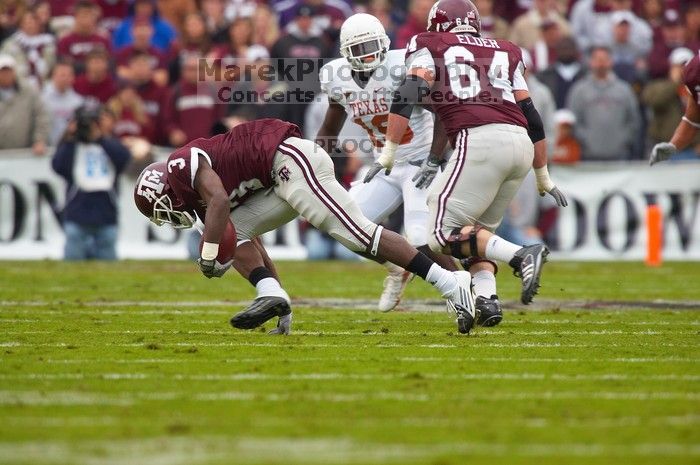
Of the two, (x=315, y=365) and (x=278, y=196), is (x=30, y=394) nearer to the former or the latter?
(x=315, y=365)

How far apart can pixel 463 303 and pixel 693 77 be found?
8.36 ft

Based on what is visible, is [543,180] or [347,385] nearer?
[347,385]

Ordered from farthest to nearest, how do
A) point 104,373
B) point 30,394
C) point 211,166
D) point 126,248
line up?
point 126,248 → point 211,166 → point 104,373 → point 30,394

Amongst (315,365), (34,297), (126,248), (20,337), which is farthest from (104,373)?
(126,248)

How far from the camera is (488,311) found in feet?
23.0

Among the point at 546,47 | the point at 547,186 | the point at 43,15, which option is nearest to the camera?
the point at 547,186

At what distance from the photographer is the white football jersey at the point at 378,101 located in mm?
7867

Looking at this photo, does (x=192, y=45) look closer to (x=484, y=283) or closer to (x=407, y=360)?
(x=484, y=283)

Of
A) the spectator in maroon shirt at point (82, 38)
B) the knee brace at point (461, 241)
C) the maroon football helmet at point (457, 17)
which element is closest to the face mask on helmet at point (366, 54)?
the maroon football helmet at point (457, 17)

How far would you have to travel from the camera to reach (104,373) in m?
5.43

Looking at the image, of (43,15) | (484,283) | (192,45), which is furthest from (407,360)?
(43,15)

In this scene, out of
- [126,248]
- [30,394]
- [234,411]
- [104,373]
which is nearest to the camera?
[234,411]

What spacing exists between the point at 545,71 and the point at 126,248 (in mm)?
5063

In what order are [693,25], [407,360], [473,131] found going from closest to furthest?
1. [407,360]
2. [473,131]
3. [693,25]
